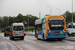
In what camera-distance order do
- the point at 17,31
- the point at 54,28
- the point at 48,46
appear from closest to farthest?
the point at 48,46, the point at 54,28, the point at 17,31

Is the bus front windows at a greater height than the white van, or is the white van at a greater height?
the bus front windows

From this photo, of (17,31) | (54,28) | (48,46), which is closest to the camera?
(48,46)

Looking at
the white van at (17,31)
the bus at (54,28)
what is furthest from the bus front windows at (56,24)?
the white van at (17,31)

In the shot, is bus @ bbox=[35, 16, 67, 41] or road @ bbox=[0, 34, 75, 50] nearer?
road @ bbox=[0, 34, 75, 50]

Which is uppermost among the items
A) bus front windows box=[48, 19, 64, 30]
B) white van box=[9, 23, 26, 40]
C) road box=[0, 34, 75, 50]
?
bus front windows box=[48, 19, 64, 30]

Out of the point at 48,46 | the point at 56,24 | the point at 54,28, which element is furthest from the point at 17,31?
the point at 48,46

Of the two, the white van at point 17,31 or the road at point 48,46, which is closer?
the road at point 48,46

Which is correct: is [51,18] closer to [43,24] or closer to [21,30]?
[43,24]

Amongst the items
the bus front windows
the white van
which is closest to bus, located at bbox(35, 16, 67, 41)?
the bus front windows

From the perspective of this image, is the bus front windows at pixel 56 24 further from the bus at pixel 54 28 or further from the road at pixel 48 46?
the road at pixel 48 46

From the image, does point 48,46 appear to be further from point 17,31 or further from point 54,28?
point 17,31

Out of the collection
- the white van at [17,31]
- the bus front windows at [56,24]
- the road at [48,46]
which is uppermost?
Answer: the bus front windows at [56,24]

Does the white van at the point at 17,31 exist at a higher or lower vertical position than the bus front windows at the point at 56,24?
lower

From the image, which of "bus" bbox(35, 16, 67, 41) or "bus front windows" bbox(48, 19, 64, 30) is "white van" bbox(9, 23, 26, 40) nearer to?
"bus" bbox(35, 16, 67, 41)
